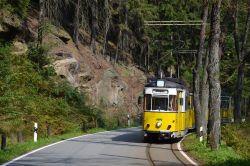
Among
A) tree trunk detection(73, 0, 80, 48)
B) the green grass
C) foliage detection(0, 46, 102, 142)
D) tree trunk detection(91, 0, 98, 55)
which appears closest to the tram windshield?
the green grass

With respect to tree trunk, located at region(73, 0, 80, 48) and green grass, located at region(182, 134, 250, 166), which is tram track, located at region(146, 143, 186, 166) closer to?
green grass, located at region(182, 134, 250, 166)

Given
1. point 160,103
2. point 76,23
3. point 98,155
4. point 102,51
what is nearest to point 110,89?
point 76,23

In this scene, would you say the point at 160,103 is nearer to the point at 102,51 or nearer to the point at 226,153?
the point at 226,153

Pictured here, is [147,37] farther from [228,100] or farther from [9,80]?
[9,80]

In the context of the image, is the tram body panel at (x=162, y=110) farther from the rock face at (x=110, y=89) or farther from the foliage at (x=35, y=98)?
the rock face at (x=110, y=89)

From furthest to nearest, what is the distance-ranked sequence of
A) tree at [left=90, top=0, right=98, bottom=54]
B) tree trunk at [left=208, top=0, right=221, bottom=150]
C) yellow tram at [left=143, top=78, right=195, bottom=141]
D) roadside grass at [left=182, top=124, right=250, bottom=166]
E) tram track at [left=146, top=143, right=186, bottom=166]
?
tree at [left=90, top=0, right=98, bottom=54]
yellow tram at [left=143, top=78, right=195, bottom=141]
tree trunk at [left=208, top=0, right=221, bottom=150]
tram track at [left=146, top=143, right=186, bottom=166]
roadside grass at [left=182, top=124, right=250, bottom=166]

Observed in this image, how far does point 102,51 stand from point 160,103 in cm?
2918

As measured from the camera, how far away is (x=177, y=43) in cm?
6400

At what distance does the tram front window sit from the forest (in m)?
2.87

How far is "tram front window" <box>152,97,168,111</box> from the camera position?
81.6ft

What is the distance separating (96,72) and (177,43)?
806 inches

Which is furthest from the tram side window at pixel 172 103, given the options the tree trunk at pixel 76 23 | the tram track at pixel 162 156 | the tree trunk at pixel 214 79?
the tree trunk at pixel 76 23

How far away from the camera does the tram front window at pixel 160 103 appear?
24881 mm

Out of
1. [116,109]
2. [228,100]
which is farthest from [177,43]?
[116,109]
